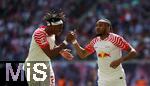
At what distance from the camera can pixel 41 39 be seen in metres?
11.5

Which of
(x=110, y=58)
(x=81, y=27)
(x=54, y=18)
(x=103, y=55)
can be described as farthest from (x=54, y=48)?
(x=81, y=27)

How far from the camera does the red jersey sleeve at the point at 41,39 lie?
11414 mm

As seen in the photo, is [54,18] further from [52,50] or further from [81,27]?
[81,27]

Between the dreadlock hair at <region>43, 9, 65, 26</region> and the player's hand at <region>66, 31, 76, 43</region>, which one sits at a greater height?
the dreadlock hair at <region>43, 9, 65, 26</region>

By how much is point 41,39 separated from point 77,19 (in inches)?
508

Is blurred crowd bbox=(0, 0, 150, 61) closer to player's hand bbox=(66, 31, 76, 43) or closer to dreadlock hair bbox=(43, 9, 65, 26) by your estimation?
dreadlock hair bbox=(43, 9, 65, 26)

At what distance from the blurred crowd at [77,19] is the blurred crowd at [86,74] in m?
1.66

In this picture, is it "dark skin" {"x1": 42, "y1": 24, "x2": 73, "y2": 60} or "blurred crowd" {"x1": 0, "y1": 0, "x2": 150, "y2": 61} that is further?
"blurred crowd" {"x1": 0, "y1": 0, "x2": 150, "y2": 61}

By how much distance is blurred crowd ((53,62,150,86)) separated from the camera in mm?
19438

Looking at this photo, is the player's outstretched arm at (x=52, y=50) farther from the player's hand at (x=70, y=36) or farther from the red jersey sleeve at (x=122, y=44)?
the red jersey sleeve at (x=122, y=44)

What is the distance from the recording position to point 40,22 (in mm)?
23984

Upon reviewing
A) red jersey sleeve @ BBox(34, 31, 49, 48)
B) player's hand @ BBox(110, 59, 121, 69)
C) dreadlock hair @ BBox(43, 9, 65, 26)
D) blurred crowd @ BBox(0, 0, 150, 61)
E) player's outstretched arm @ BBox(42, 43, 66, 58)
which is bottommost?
player's hand @ BBox(110, 59, 121, 69)

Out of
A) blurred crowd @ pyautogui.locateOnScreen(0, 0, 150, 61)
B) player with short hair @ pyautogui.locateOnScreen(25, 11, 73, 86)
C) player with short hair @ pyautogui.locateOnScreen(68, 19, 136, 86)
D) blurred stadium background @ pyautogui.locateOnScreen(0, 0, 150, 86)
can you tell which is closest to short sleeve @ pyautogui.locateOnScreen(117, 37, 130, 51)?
→ player with short hair @ pyautogui.locateOnScreen(68, 19, 136, 86)

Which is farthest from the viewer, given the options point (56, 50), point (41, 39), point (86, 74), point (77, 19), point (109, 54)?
point (77, 19)
